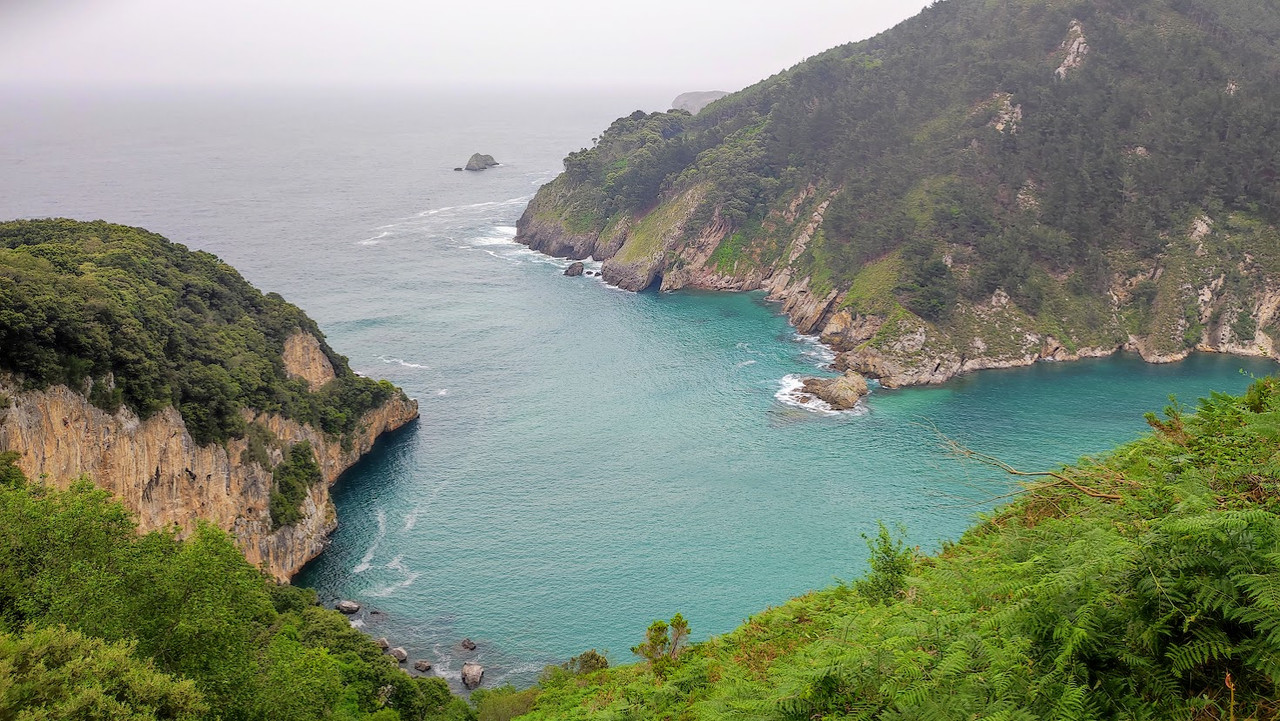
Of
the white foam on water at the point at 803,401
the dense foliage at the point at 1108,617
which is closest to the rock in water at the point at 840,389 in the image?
the white foam on water at the point at 803,401

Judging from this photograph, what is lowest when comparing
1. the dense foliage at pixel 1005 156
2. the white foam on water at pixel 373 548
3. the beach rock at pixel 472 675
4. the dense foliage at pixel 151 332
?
the beach rock at pixel 472 675

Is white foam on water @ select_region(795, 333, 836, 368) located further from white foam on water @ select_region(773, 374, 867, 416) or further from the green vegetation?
the green vegetation

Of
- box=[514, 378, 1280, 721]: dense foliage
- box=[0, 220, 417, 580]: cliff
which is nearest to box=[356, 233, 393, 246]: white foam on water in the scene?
box=[0, 220, 417, 580]: cliff

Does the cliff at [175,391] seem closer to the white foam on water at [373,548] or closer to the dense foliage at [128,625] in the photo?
the white foam on water at [373,548]

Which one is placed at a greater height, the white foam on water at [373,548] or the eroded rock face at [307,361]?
the eroded rock face at [307,361]

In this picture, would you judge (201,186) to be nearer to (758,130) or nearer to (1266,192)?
(758,130)

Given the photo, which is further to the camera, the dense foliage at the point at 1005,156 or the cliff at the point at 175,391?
the dense foliage at the point at 1005,156

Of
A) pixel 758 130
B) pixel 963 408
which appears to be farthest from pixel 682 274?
pixel 963 408

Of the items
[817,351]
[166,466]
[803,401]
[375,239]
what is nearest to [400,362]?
[166,466]
